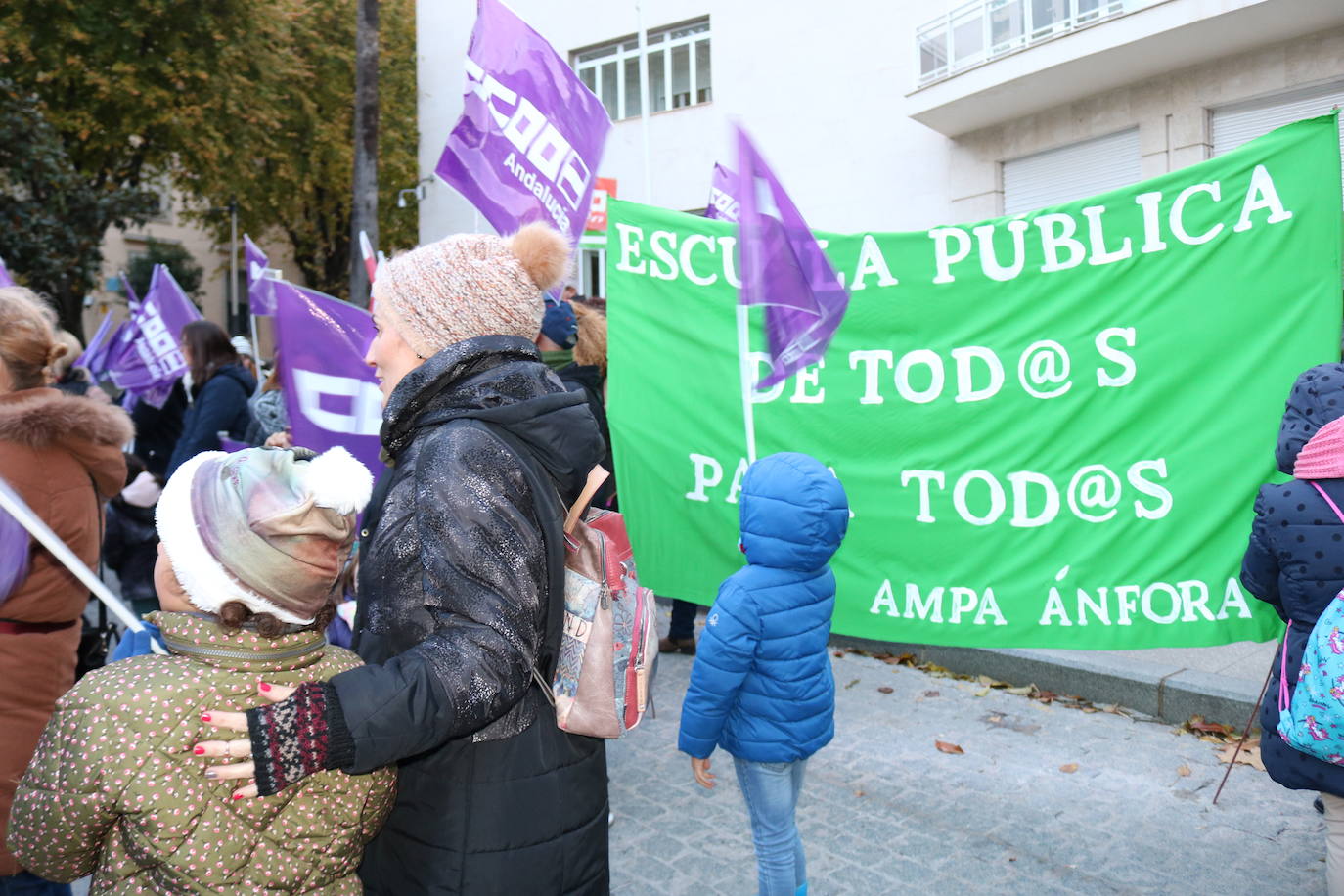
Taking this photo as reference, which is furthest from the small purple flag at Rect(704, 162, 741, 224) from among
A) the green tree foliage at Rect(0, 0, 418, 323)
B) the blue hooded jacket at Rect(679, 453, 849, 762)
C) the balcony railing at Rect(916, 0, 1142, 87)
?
the green tree foliage at Rect(0, 0, 418, 323)

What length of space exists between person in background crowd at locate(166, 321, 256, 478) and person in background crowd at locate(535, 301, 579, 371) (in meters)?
2.01

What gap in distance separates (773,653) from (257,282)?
7.99 meters

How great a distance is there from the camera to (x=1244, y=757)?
15.0 feet

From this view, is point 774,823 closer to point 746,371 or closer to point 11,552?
point 746,371

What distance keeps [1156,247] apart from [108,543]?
16.2 feet

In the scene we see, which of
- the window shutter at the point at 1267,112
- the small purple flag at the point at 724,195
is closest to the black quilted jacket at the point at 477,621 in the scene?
the small purple flag at the point at 724,195

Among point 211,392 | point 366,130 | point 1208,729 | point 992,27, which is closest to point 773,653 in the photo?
point 1208,729

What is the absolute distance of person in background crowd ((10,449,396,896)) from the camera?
60.6 inches

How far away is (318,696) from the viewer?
150cm

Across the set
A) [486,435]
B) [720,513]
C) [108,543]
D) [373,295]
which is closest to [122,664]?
[486,435]

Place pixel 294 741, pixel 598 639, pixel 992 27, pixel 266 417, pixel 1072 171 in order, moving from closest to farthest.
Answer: pixel 294 741, pixel 598 639, pixel 266 417, pixel 1072 171, pixel 992 27

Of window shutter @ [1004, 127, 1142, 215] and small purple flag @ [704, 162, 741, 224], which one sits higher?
window shutter @ [1004, 127, 1142, 215]

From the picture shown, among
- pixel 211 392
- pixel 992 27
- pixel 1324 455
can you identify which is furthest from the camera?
pixel 992 27

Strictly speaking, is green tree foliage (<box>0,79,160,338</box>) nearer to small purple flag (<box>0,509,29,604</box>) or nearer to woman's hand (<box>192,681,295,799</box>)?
small purple flag (<box>0,509,29,604</box>)
